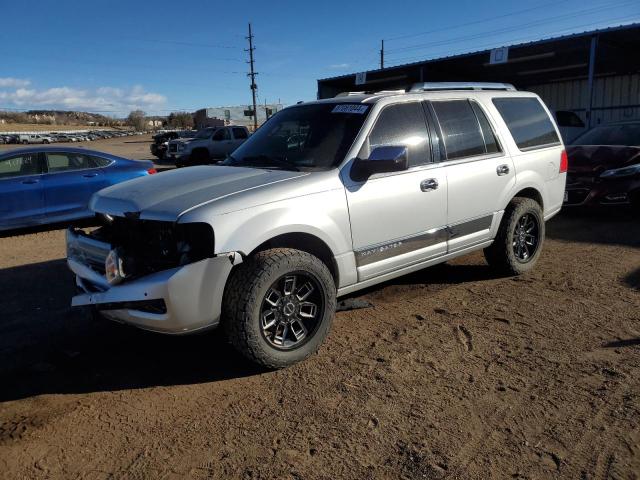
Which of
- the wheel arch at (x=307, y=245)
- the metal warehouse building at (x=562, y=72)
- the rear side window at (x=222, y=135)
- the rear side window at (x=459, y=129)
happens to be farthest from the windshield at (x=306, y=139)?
the rear side window at (x=222, y=135)

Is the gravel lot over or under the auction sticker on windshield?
under

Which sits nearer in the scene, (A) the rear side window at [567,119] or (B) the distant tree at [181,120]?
(A) the rear side window at [567,119]

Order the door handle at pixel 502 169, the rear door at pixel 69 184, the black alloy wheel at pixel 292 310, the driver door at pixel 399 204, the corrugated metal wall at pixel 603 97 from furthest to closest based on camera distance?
the corrugated metal wall at pixel 603 97, the rear door at pixel 69 184, the door handle at pixel 502 169, the driver door at pixel 399 204, the black alloy wheel at pixel 292 310

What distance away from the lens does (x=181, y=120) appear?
97625 mm

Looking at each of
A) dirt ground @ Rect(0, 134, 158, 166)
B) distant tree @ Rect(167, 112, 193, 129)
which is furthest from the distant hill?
dirt ground @ Rect(0, 134, 158, 166)

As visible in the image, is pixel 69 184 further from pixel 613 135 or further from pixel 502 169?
pixel 613 135

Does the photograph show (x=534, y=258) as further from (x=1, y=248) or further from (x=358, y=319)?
(x=1, y=248)

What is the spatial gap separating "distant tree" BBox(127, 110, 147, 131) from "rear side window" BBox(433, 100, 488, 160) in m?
124

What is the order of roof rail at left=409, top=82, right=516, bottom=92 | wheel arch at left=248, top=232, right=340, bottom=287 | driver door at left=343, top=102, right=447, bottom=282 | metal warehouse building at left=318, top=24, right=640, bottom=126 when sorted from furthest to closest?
metal warehouse building at left=318, top=24, right=640, bottom=126 → roof rail at left=409, top=82, right=516, bottom=92 → driver door at left=343, top=102, right=447, bottom=282 → wheel arch at left=248, top=232, right=340, bottom=287

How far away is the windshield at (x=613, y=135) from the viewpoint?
348 inches

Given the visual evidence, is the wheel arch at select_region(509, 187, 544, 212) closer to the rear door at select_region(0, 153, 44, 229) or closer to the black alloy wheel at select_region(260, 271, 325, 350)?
the black alloy wheel at select_region(260, 271, 325, 350)

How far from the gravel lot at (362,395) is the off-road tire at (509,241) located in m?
0.38

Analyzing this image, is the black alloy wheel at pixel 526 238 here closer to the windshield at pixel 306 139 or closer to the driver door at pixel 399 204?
the driver door at pixel 399 204

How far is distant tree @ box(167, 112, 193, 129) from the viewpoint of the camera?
96438mm
